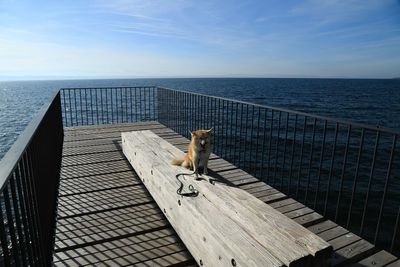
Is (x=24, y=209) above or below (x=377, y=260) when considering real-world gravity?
above

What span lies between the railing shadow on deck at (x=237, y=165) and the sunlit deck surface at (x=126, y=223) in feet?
0.58

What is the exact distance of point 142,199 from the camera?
3.96m

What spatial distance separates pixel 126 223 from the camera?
337 cm

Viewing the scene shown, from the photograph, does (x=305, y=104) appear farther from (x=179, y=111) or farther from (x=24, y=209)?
(x=24, y=209)

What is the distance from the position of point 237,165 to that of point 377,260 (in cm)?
491

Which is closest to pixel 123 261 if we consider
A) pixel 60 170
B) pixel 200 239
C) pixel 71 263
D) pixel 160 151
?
pixel 71 263

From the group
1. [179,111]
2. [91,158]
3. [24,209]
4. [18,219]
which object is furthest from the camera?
[179,111]

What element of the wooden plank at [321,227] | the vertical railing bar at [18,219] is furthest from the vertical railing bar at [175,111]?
the vertical railing bar at [18,219]

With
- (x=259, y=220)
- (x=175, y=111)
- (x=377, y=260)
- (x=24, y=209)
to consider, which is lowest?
(x=377, y=260)

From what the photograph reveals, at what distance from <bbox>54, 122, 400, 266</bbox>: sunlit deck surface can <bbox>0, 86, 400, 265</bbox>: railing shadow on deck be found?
0.18 m

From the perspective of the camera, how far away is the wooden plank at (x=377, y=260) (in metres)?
2.52

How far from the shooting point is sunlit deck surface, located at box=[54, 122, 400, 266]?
2.71 meters

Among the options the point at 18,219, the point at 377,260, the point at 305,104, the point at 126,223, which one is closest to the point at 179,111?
the point at 126,223

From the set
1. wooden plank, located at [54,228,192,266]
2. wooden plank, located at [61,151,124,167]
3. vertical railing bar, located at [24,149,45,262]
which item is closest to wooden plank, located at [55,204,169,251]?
wooden plank, located at [54,228,192,266]
